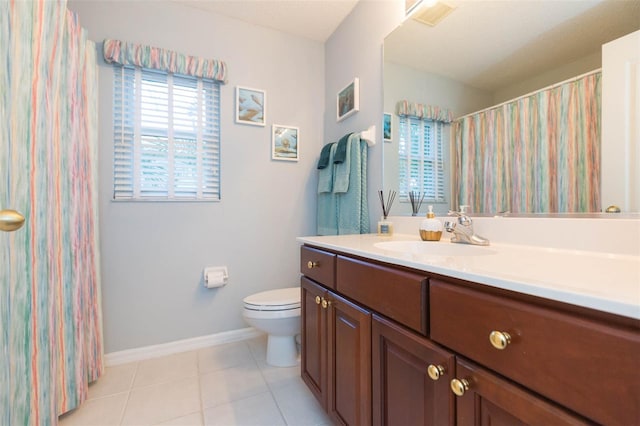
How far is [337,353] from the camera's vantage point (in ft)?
3.50

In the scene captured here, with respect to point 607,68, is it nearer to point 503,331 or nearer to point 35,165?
point 503,331

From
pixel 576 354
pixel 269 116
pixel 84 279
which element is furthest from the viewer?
pixel 269 116

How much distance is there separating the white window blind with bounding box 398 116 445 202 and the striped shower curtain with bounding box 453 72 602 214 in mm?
110

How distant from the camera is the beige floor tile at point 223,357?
1703 mm

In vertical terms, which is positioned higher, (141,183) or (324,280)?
(141,183)

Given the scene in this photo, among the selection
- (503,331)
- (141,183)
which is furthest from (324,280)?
(141,183)

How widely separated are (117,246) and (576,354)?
2.15 meters

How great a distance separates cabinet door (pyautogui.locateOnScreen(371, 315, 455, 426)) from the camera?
2.05ft

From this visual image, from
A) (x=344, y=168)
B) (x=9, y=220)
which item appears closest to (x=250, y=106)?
(x=344, y=168)

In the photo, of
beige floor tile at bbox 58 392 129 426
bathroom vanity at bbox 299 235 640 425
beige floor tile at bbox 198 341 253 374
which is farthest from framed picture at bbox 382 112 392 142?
beige floor tile at bbox 58 392 129 426

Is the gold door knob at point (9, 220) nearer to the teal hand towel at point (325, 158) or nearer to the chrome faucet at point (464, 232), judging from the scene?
the chrome faucet at point (464, 232)

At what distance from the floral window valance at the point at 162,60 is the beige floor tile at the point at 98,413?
6.33 feet

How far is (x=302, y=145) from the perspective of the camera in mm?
2252

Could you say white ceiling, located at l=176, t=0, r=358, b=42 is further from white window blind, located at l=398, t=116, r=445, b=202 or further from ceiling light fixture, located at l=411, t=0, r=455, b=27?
white window blind, located at l=398, t=116, r=445, b=202
